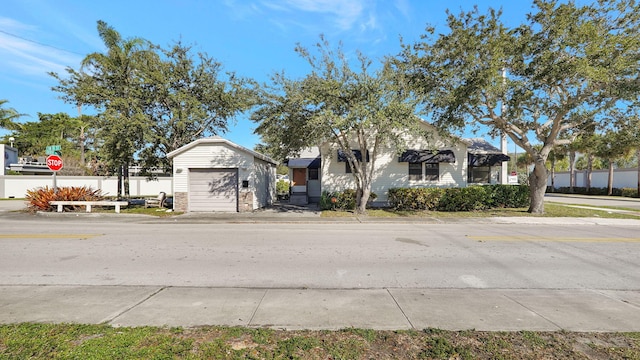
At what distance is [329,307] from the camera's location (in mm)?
4453

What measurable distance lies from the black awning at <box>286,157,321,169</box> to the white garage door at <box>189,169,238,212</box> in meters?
6.62

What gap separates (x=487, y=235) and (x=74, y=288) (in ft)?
36.5

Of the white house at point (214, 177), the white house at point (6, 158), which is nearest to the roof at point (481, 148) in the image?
the white house at point (214, 177)

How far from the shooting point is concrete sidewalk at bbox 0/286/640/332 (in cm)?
390

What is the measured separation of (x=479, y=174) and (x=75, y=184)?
1472 inches

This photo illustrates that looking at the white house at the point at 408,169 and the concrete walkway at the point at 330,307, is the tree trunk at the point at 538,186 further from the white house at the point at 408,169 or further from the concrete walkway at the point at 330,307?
the concrete walkway at the point at 330,307

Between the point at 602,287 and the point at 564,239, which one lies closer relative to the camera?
the point at 602,287

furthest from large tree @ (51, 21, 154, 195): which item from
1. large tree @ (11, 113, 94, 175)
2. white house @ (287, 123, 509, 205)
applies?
large tree @ (11, 113, 94, 175)

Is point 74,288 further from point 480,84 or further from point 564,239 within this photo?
point 480,84

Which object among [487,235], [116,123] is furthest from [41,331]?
[116,123]

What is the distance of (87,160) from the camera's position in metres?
42.4

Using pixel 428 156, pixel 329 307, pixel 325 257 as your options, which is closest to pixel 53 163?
pixel 325 257

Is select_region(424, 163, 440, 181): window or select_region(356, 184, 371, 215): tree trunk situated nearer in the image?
select_region(356, 184, 371, 215): tree trunk

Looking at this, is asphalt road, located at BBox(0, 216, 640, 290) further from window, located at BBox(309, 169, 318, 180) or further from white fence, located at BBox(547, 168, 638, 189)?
white fence, located at BBox(547, 168, 638, 189)
